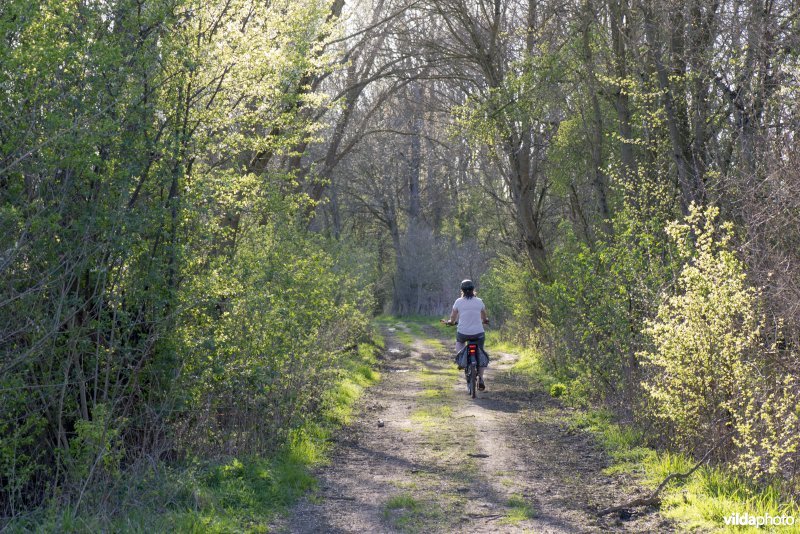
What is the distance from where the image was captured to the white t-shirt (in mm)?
14938

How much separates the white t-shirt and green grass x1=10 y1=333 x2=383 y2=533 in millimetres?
5802

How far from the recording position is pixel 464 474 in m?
8.74

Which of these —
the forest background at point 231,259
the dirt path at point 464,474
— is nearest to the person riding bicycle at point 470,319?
the dirt path at point 464,474

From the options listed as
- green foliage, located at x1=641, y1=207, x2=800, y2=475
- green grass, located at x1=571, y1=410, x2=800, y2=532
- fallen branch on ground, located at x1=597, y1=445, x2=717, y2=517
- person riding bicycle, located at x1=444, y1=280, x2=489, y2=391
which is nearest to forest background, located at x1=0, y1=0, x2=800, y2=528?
green foliage, located at x1=641, y1=207, x2=800, y2=475

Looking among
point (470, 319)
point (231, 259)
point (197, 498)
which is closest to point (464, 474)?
point (197, 498)

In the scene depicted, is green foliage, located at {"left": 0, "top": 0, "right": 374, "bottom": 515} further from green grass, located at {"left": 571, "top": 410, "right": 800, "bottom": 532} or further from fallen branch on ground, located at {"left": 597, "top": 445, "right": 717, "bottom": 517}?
green grass, located at {"left": 571, "top": 410, "right": 800, "bottom": 532}

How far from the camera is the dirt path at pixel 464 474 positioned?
6.97 m

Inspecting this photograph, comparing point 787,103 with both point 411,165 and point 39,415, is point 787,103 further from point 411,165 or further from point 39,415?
point 411,165

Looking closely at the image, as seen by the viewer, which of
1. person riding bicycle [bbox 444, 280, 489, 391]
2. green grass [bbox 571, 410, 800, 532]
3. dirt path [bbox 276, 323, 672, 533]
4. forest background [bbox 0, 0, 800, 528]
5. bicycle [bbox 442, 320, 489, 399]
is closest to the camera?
green grass [bbox 571, 410, 800, 532]

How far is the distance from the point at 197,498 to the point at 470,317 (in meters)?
8.67

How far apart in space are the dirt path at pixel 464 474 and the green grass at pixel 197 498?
297 millimetres

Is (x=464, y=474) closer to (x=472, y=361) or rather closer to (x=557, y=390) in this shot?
(x=472, y=361)

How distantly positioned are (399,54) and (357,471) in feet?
49.2

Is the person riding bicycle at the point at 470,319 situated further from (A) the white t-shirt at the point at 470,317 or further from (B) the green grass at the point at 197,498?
(B) the green grass at the point at 197,498
